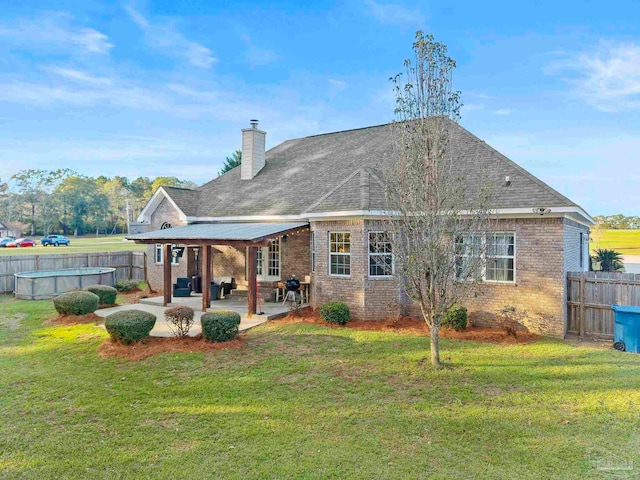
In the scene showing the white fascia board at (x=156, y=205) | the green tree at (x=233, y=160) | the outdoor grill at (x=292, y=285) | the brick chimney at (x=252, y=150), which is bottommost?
the outdoor grill at (x=292, y=285)

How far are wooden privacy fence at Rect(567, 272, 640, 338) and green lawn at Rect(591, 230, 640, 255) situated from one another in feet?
139

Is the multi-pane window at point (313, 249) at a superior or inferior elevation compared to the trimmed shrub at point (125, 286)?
superior

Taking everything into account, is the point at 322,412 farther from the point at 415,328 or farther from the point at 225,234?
the point at 225,234

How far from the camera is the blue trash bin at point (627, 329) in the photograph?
10008mm

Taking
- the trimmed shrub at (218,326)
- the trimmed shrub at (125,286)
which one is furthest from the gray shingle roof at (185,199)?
the trimmed shrub at (218,326)

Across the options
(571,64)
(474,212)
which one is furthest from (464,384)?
(571,64)

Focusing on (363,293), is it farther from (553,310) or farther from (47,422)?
(47,422)

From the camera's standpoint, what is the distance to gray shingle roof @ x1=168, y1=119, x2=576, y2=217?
12.1 meters

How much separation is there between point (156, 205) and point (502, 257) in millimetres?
16832

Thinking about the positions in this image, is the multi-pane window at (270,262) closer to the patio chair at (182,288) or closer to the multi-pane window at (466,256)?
the patio chair at (182,288)

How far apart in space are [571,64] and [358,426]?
55.5 ft

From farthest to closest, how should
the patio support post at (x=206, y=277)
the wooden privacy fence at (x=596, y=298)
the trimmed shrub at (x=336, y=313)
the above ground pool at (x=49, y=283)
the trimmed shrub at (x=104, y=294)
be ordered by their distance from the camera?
the above ground pool at (x=49, y=283)
the trimmed shrub at (x=104, y=294)
the patio support post at (x=206, y=277)
the trimmed shrub at (x=336, y=313)
the wooden privacy fence at (x=596, y=298)

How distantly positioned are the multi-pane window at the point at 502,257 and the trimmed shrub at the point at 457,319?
4.92 ft

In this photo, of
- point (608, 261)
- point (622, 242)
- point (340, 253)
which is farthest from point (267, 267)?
point (622, 242)
